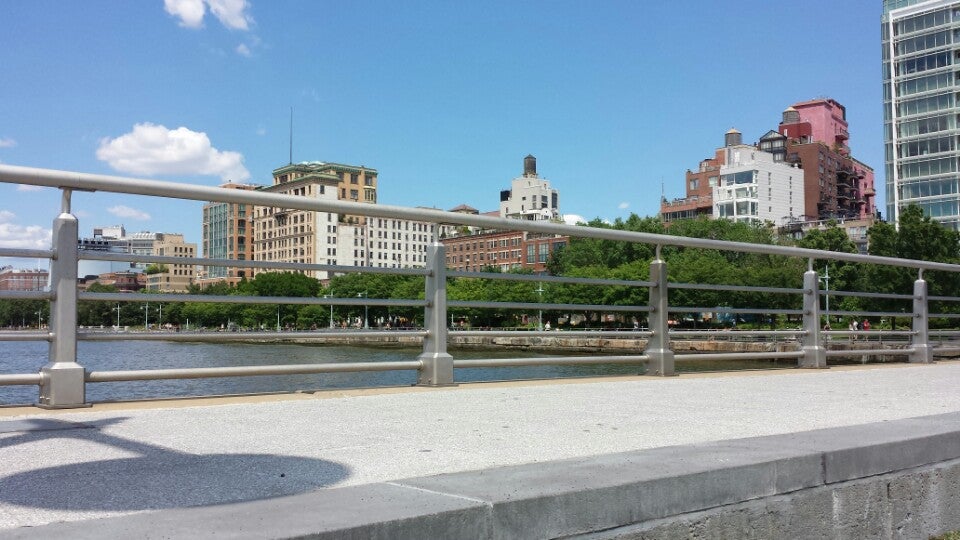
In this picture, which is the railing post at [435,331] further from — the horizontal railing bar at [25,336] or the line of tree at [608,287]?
the horizontal railing bar at [25,336]

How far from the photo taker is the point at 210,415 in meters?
4.28

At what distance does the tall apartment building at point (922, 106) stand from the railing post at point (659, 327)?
320 ft

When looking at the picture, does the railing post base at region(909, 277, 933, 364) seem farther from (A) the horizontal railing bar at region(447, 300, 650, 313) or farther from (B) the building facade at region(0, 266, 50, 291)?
(B) the building facade at region(0, 266, 50, 291)

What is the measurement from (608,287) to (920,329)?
69288mm

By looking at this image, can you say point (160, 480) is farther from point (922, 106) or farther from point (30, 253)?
point (922, 106)

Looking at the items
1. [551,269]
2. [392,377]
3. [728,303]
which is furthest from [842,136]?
[392,377]

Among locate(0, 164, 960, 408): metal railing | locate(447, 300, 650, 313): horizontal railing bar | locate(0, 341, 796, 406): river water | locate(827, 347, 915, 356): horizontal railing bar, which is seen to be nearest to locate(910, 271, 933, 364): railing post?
locate(827, 347, 915, 356): horizontal railing bar

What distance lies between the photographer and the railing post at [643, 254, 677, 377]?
24.3ft

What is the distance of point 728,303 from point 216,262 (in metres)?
57.2

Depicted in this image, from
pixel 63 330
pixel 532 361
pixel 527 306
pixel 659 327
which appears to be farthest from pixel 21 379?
pixel 659 327

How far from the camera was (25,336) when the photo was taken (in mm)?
4270

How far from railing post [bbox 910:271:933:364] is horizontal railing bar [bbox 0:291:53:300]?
32.3 feet

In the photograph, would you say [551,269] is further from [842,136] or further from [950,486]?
[950,486]

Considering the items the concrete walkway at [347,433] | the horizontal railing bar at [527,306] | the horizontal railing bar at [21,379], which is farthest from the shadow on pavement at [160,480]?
the horizontal railing bar at [527,306]
